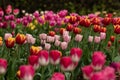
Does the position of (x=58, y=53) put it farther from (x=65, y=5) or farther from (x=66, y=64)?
(x=65, y=5)

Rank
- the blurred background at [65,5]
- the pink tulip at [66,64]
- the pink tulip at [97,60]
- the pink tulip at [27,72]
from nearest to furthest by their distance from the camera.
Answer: the pink tulip at [27,72], the pink tulip at [97,60], the pink tulip at [66,64], the blurred background at [65,5]

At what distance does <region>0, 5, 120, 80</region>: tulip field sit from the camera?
2.89m

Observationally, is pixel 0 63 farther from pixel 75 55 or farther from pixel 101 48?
pixel 101 48

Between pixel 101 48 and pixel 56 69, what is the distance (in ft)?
3.81

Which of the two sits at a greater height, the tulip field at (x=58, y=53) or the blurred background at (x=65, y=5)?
the tulip field at (x=58, y=53)

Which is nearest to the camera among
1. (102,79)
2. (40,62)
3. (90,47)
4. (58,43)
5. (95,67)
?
(102,79)

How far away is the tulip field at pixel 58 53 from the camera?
9.48 feet

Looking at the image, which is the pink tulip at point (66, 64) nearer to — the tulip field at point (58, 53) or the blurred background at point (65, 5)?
the tulip field at point (58, 53)

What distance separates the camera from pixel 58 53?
10.6 ft

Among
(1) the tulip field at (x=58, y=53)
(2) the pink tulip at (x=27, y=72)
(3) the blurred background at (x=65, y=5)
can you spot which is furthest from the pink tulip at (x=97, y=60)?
(3) the blurred background at (x=65, y=5)

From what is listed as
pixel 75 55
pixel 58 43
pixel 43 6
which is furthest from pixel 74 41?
pixel 43 6

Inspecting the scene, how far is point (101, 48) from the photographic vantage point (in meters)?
5.04

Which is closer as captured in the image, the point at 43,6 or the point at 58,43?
the point at 58,43

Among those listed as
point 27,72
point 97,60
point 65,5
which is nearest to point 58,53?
point 97,60
